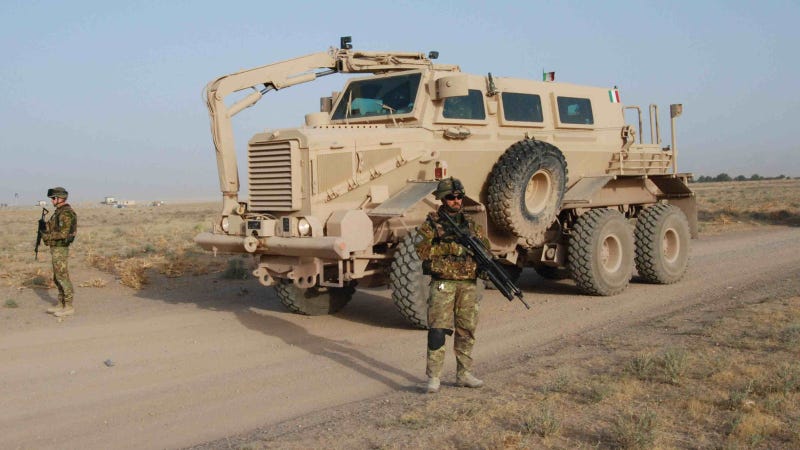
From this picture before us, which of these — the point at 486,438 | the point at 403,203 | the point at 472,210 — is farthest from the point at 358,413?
the point at 472,210

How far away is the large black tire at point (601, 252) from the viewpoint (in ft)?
35.4

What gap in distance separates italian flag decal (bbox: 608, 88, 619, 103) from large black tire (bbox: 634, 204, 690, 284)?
184cm

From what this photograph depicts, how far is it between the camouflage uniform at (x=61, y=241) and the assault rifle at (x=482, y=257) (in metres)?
6.16

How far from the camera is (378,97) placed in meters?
10.2

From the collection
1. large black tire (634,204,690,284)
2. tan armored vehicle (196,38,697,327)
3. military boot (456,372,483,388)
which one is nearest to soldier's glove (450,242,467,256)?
military boot (456,372,483,388)

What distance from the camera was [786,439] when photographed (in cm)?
472

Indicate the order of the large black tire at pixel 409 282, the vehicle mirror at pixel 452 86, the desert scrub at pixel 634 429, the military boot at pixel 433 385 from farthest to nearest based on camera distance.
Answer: the vehicle mirror at pixel 452 86 → the large black tire at pixel 409 282 → the military boot at pixel 433 385 → the desert scrub at pixel 634 429

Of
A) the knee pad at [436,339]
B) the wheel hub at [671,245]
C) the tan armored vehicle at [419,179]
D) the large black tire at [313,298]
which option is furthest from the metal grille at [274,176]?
the wheel hub at [671,245]

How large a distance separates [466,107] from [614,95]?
3659 millimetres

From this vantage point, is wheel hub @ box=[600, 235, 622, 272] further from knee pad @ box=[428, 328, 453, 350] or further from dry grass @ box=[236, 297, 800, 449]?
knee pad @ box=[428, 328, 453, 350]

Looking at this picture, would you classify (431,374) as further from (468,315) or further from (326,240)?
(326,240)

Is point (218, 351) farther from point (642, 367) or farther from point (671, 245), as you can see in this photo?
point (671, 245)

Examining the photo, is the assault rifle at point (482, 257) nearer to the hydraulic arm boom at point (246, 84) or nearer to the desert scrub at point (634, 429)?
the desert scrub at point (634, 429)

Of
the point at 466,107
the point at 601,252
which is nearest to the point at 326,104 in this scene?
the point at 466,107
